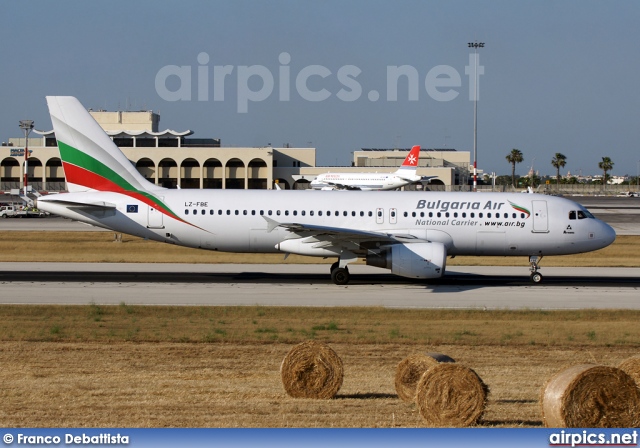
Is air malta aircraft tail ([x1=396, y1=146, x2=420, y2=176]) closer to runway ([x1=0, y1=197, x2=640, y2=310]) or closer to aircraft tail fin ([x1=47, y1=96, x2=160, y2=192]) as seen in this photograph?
runway ([x1=0, y1=197, x2=640, y2=310])

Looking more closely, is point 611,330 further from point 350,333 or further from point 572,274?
point 572,274

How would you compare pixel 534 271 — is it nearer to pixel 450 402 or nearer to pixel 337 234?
pixel 337 234

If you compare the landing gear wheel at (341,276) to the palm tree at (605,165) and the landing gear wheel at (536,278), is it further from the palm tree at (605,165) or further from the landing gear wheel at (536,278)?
the palm tree at (605,165)

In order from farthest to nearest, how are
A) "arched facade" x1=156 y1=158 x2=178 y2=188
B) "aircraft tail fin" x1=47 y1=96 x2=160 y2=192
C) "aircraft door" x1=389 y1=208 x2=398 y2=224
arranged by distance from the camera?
"arched facade" x1=156 y1=158 x2=178 y2=188, "aircraft tail fin" x1=47 y1=96 x2=160 y2=192, "aircraft door" x1=389 y1=208 x2=398 y2=224

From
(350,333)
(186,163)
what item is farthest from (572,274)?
(186,163)

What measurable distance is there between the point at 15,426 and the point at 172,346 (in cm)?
803

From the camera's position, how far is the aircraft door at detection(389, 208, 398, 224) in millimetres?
34375

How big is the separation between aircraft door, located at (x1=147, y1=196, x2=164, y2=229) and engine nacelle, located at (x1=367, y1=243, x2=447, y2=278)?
9.49m

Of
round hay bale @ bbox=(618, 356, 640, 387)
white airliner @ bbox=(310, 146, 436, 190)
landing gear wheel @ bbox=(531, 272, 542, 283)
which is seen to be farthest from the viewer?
white airliner @ bbox=(310, 146, 436, 190)

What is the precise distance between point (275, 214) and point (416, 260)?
21.2 ft

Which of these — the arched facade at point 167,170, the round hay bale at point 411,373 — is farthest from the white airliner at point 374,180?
the round hay bale at point 411,373

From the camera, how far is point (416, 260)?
3152 cm

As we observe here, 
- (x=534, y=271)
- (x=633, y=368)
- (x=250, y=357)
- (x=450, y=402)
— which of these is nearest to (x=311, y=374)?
(x=450, y=402)

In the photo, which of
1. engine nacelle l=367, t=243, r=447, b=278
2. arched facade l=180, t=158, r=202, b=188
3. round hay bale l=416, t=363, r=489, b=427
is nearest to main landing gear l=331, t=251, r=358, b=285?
engine nacelle l=367, t=243, r=447, b=278
